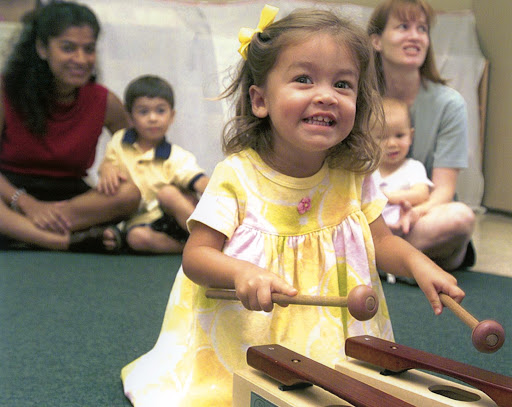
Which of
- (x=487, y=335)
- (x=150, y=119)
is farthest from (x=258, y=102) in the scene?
(x=150, y=119)

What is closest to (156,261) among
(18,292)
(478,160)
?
(18,292)

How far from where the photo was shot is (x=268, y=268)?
28.9 inches

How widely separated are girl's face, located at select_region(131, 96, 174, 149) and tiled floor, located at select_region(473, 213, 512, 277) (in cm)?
99

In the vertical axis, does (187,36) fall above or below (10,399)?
above

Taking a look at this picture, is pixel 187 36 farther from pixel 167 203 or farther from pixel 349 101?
pixel 349 101

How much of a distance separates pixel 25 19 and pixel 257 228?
1670 millimetres

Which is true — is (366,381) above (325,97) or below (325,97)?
below

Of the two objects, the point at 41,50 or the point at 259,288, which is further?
the point at 41,50

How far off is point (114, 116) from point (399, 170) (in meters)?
0.95

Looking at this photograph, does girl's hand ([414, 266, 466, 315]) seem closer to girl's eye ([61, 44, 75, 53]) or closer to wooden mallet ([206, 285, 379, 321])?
wooden mallet ([206, 285, 379, 321])

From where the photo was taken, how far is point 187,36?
243 cm

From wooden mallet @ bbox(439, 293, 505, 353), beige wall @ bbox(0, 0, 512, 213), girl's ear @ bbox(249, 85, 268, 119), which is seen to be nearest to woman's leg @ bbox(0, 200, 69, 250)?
beige wall @ bbox(0, 0, 512, 213)

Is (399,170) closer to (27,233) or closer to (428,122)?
(428,122)

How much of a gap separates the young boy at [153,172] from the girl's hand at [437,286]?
1.30 meters
